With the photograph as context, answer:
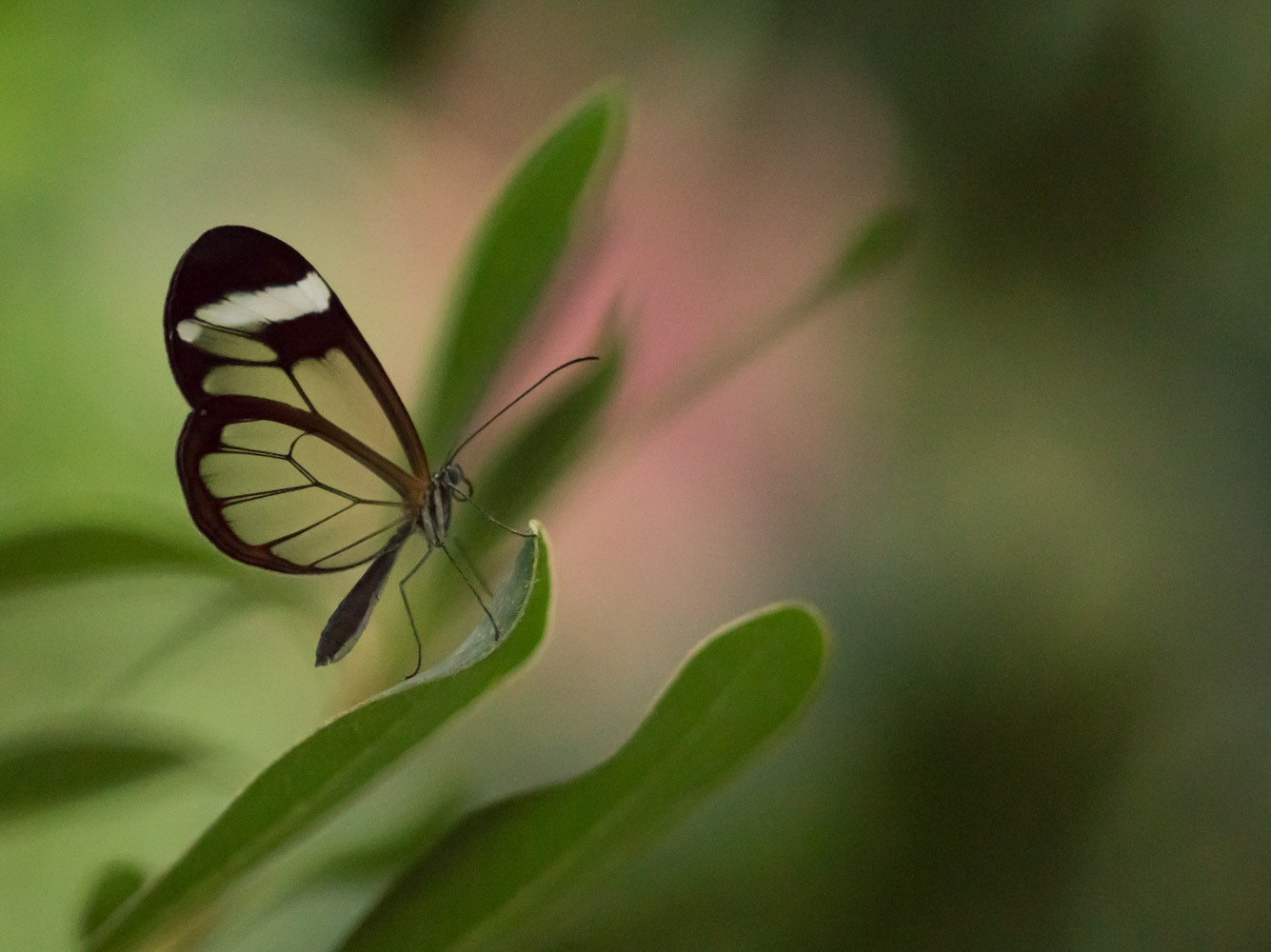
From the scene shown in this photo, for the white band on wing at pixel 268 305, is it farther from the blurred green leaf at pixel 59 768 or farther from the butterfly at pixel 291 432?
the blurred green leaf at pixel 59 768

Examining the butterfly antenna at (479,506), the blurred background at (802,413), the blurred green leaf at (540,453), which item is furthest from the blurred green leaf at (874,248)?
the butterfly antenna at (479,506)

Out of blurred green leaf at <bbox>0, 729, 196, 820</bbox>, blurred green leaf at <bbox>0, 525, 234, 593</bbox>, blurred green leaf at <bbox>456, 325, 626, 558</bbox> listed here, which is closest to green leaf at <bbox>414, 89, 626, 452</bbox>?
blurred green leaf at <bbox>456, 325, 626, 558</bbox>

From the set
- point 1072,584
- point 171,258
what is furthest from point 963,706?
point 171,258

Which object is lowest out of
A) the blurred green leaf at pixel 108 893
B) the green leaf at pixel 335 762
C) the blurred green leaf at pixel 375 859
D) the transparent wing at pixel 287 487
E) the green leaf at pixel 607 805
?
the green leaf at pixel 607 805

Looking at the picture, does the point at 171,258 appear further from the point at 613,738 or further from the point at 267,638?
the point at 613,738

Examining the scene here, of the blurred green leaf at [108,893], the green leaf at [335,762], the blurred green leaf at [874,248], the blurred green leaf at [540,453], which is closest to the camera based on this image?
the green leaf at [335,762]

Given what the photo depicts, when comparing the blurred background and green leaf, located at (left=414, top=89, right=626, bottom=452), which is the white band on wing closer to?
green leaf, located at (left=414, top=89, right=626, bottom=452)

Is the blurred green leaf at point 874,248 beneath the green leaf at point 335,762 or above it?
above

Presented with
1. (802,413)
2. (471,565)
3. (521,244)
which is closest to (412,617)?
(471,565)
